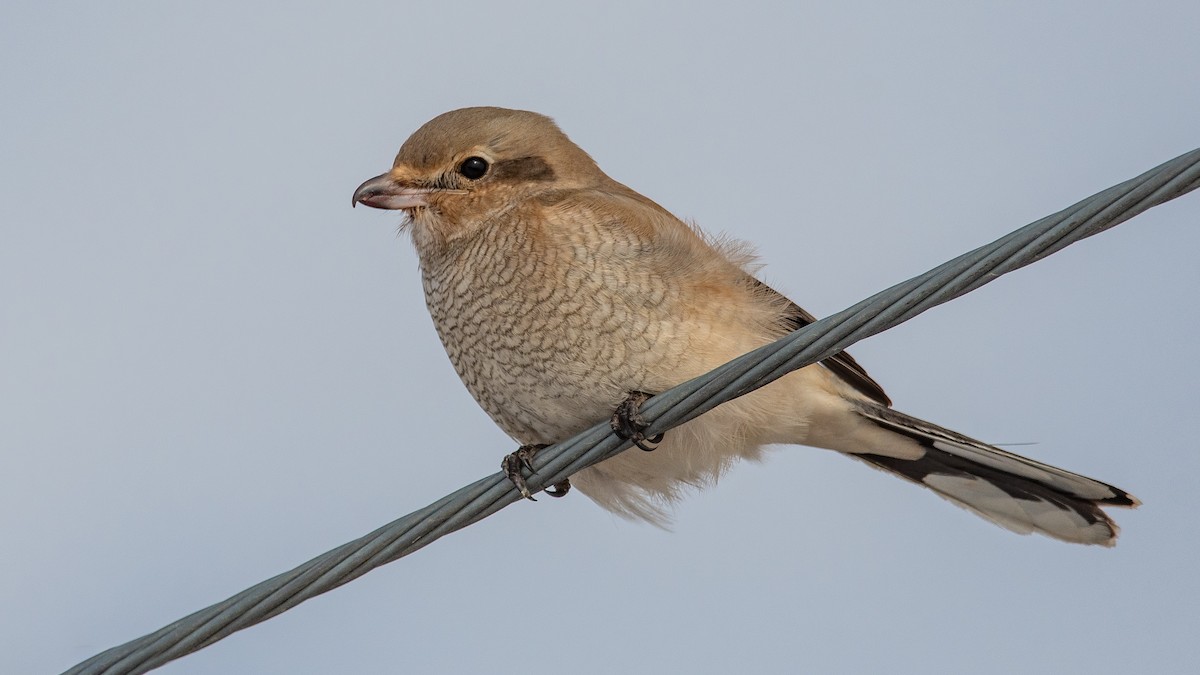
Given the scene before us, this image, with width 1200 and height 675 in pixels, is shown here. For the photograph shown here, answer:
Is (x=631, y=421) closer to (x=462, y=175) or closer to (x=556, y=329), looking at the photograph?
(x=556, y=329)

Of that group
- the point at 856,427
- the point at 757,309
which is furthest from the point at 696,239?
the point at 856,427

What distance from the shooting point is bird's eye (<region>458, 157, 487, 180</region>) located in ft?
16.4

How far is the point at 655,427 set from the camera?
11.6ft

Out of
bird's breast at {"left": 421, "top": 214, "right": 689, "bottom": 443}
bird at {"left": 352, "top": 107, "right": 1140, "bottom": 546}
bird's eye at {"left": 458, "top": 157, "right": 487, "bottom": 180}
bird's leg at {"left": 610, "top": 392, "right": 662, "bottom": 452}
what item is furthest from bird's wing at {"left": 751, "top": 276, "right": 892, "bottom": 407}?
bird's eye at {"left": 458, "top": 157, "right": 487, "bottom": 180}

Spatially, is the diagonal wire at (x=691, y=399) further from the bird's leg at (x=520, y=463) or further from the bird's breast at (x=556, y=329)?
the bird's breast at (x=556, y=329)

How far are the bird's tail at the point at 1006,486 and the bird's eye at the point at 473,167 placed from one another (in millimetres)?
1523

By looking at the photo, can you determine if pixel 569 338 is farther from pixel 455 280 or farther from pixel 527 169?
pixel 527 169

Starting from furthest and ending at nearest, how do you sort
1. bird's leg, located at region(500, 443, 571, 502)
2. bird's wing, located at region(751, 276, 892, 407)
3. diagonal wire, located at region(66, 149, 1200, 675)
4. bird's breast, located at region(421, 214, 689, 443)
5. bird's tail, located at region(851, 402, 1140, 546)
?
bird's wing, located at region(751, 276, 892, 407) → bird's tail, located at region(851, 402, 1140, 546) → bird's breast, located at region(421, 214, 689, 443) → bird's leg, located at region(500, 443, 571, 502) → diagonal wire, located at region(66, 149, 1200, 675)

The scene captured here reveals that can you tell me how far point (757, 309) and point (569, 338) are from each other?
0.67m

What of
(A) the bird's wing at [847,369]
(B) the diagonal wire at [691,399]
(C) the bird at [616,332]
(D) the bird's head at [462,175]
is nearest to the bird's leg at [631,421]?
(C) the bird at [616,332]

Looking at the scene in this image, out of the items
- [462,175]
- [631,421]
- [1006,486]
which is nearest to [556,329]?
[631,421]

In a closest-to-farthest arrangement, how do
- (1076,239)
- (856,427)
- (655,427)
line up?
(1076,239) < (655,427) < (856,427)

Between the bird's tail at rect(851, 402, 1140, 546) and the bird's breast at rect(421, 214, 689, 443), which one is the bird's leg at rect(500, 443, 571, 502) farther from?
the bird's tail at rect(851, 402, 1140, 546)

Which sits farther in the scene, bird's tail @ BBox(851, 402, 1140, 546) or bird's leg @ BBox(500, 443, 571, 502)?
bird's tail @ BBox(851, 402, 1140, 546)
